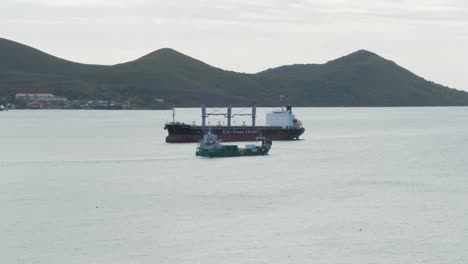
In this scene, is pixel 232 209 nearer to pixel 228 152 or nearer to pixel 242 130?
pixel 228 152

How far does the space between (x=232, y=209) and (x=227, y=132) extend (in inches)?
2462

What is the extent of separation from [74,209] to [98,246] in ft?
38.1

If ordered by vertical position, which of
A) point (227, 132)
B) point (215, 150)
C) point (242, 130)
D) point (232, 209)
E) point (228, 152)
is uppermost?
point (242, 130)

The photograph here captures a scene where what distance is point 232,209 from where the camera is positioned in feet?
183

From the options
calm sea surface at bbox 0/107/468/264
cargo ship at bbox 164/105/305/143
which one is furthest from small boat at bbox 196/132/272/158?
cargo ship at bbox 164/105/305/143

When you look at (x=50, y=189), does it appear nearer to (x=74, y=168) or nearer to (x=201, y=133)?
(x=74, y=168)

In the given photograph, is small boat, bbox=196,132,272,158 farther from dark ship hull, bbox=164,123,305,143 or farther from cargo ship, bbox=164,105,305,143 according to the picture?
dark ship hull, bbox=164,123,305,143

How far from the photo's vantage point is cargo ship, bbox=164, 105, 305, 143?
378ft

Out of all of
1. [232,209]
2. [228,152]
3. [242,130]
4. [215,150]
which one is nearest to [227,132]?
[242,130]

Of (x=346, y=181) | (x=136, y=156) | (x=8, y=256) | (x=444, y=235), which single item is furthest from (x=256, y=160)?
(x=8, y=256)

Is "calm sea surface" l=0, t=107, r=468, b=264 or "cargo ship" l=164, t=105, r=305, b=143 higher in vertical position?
"cargo ship" l=164, t=105, r=305, b=143

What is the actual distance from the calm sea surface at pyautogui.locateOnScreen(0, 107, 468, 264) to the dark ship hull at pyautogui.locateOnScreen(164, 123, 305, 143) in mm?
16376

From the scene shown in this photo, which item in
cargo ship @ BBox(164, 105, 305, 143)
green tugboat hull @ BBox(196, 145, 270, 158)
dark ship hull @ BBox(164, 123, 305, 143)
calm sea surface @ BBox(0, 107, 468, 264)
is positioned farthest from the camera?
cargo ship @ BBox(164, 105, 305, 143)

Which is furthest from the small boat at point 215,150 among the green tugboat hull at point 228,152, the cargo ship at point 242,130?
the cargo ship at point 242,130
